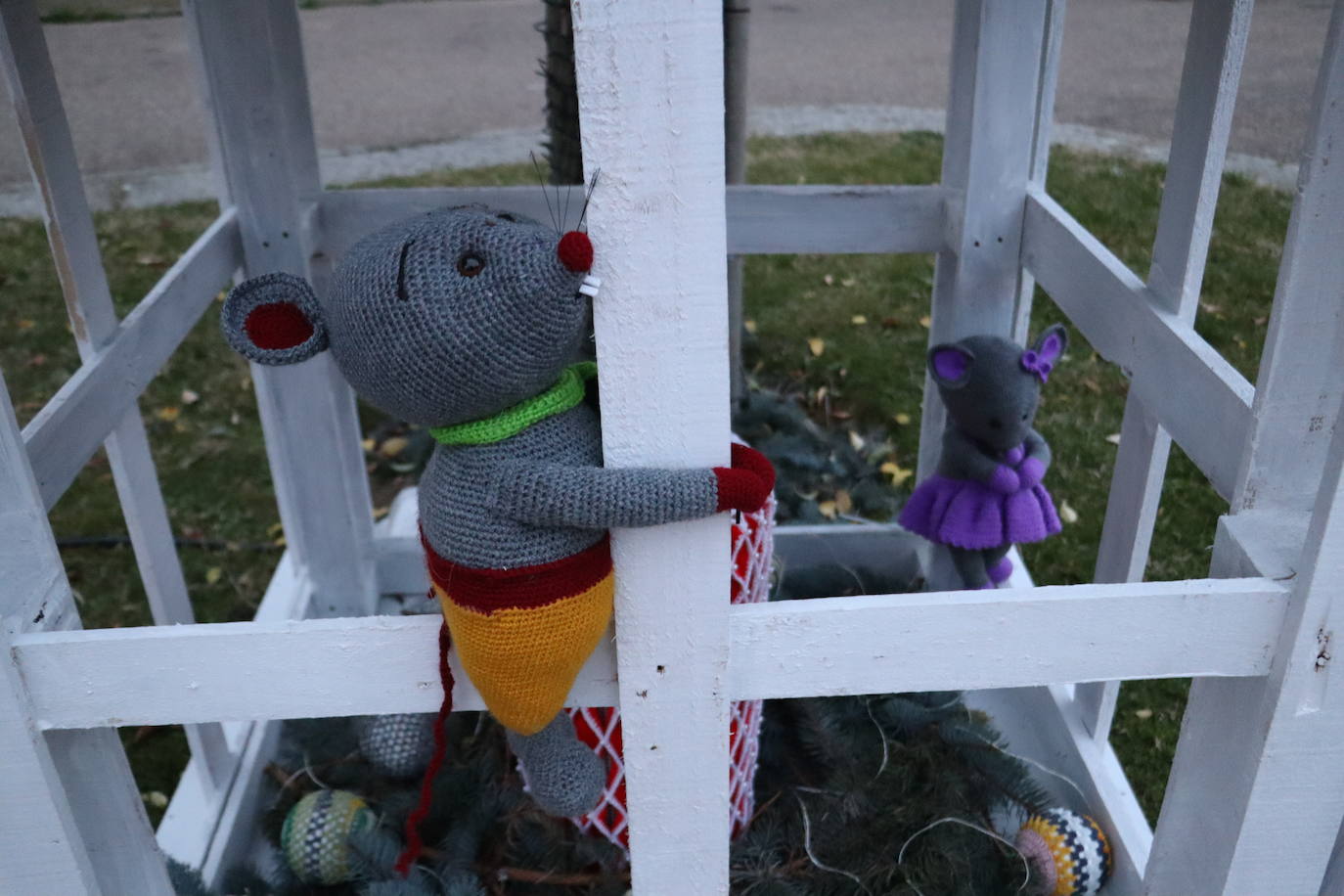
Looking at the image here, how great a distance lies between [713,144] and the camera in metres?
0.76

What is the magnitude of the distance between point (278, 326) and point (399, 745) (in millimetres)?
974

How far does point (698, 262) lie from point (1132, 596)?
1.54 feet

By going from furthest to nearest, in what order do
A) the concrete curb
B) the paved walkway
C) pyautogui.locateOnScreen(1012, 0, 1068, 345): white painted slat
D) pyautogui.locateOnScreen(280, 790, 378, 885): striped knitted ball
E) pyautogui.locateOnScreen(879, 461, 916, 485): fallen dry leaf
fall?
the paved walkway < the concrete curb < pyautogui.locateOnScreen(879, 461, 916, 485): fallen dry leaf < pyautogui.locateOnScreen(1012, 0, 1068, 345): white painted slat < pyautogui.locateOnScreen(280, 790, 378, 885): striped knitted ball

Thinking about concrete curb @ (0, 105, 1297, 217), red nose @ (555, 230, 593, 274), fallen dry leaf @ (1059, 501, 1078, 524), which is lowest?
fallen dry leaf @ (1059, 501, 1078, 524)

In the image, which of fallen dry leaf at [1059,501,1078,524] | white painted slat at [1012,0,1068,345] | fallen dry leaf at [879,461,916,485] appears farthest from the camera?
fallen dry leaf at [879,461,916,485]

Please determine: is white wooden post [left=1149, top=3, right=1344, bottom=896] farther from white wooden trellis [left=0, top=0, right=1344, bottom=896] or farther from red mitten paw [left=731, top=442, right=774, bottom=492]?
red mitten paw [left=731, top=442, right=774, bottom=492]

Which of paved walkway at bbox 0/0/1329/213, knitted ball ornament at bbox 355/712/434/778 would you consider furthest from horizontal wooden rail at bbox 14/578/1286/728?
paved walkway at bbox 0/0/1329/213

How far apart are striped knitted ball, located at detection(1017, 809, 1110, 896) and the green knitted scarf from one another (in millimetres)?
966

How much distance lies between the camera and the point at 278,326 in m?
0.90

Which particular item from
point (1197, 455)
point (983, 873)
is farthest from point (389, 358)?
point (983, 873)

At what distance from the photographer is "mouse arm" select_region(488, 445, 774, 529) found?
829 millimetres

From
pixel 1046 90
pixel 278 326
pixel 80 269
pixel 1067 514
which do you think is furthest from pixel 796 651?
pixel 1067 514

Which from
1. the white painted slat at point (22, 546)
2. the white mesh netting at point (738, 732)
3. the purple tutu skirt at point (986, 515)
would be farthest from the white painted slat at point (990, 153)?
the white painted slat at point (22, 546)

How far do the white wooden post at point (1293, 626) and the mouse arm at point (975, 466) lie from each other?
1.82 feet
